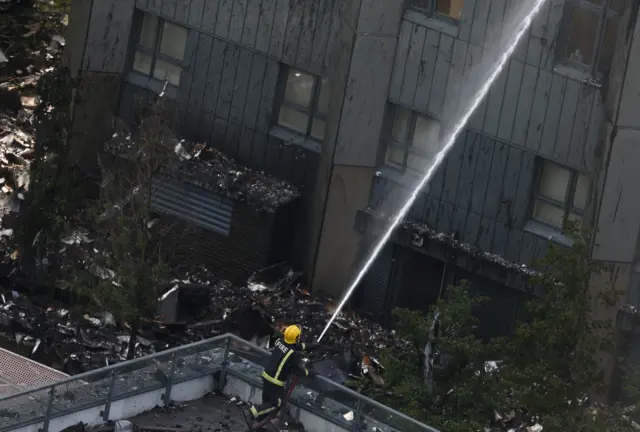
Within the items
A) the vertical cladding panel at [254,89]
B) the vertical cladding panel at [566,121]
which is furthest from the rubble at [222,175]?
the vertical cladding panel at [566,121]

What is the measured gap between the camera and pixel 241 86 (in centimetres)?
2709

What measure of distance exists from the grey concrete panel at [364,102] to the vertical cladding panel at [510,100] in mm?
2023

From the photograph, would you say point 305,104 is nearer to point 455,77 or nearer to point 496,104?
point 455,77

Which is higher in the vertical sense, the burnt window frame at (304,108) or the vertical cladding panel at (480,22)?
the vertical cladding panel at (480,22)

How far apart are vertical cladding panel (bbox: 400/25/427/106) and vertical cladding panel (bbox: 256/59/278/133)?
2521mm

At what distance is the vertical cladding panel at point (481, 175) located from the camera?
80.2 feet

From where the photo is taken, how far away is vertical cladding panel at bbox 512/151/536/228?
24.1 metres

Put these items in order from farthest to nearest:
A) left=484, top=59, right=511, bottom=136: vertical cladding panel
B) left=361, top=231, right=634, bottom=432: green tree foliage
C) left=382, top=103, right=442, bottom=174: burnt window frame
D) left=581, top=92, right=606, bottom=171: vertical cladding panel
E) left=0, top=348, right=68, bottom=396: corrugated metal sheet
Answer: left=382, top=103, right=442, bottom=174: burnt window frame
left=484, top=59, right=511, bottom=136: vertical cladding panel
left=581, top=92, right=606, bottom=171: vertical cladding panel
left=0, top=348, right=68, bottom=396: corrugated metal sheet
left=361, top=231, right=634, bottom=432: green tree foliage

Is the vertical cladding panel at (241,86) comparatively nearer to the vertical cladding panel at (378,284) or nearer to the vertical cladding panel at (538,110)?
the vertical cladding panel at (378,284)

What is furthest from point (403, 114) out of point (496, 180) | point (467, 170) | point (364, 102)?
point (496, 180)

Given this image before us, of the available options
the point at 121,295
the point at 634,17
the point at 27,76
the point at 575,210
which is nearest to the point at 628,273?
the point at 575,210

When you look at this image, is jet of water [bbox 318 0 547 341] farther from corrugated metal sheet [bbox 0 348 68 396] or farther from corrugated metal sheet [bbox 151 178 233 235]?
corrugated metal sheet [bbox 0 348 68 396]

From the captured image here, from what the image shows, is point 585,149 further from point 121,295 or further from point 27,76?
point 27,76

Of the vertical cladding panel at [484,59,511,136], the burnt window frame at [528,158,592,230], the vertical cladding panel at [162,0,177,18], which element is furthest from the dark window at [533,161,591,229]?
the vertical cladding panel at [162,0,177,18]
